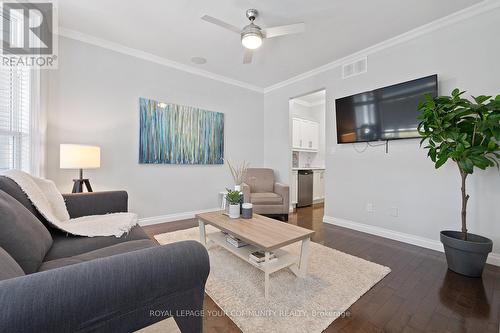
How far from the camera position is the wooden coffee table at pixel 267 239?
1578 mm

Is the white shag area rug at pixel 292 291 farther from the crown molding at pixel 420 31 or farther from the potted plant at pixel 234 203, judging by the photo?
the crown molding at pixel 420 31

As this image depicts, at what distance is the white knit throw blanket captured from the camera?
1.41 m

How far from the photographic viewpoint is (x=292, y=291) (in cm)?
166

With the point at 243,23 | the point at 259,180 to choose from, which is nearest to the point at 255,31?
the point at 243,23

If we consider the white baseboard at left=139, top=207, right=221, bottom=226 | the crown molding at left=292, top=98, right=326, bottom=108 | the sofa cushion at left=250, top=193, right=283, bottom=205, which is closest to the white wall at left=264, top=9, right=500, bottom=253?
the sofa cushion at left=250, top=193, right=283, bottom=205

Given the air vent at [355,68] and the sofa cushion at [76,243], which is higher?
the air vent at [355,68]

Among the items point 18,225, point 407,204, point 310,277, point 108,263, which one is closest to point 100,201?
point 18,225

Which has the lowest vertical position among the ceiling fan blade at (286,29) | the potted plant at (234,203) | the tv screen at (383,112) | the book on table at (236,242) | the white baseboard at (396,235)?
the white baseboard at (396,235)

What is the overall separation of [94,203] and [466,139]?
3504 mm

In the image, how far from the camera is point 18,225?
1.00m

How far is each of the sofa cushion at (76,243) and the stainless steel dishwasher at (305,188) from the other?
12.3ft

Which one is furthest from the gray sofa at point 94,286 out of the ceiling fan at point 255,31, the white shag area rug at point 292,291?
the ceiling fan at point 255,31

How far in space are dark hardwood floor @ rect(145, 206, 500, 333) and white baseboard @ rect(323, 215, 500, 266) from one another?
122mm

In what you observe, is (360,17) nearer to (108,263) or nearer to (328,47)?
(328,47)
